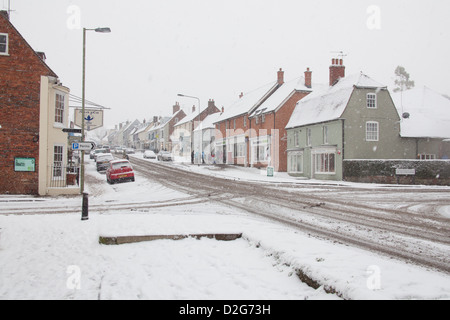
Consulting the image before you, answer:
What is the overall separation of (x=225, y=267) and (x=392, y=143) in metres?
31.7

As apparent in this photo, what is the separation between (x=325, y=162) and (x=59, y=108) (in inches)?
893

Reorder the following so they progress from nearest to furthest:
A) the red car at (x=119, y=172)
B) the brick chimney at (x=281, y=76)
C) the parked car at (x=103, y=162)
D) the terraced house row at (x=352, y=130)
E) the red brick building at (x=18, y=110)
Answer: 1. the red brick building at (x=18, y=110)
2. the red car at (x=119, y=172)
3. the terraced house row at (x=352, y=130)
4. the parked car at (x=103, y=162)
5. the brick chimney at (x=281, y=76)

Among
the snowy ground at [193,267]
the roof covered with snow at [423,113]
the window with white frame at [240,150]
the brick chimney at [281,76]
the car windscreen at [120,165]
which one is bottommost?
the snowy ground at [193,267]

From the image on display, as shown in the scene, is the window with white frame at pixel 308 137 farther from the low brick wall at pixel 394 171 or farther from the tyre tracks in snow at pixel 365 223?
the tyre tracks in snow at pixel 365 223

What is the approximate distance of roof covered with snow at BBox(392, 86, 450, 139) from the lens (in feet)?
115

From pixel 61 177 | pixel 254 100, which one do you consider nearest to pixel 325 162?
pixel 254 100

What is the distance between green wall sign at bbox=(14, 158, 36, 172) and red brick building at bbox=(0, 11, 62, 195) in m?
0.05

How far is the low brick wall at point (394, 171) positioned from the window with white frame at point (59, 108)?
72.4 ft

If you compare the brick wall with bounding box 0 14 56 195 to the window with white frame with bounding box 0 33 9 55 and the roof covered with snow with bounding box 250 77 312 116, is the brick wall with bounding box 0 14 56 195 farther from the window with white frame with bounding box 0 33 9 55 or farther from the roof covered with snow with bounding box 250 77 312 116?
the roof covered with snow with bounding box 250 77 312 116

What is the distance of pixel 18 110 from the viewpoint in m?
21.3

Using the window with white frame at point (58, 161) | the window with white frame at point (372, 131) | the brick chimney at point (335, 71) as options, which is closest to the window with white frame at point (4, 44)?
the window with white frame at point (58, 161)

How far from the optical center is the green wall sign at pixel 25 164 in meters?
21.1

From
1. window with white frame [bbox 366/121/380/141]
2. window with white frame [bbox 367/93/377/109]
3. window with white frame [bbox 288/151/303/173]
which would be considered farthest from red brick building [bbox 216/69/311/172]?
window with white frame [bbox 366/121/380/141]
